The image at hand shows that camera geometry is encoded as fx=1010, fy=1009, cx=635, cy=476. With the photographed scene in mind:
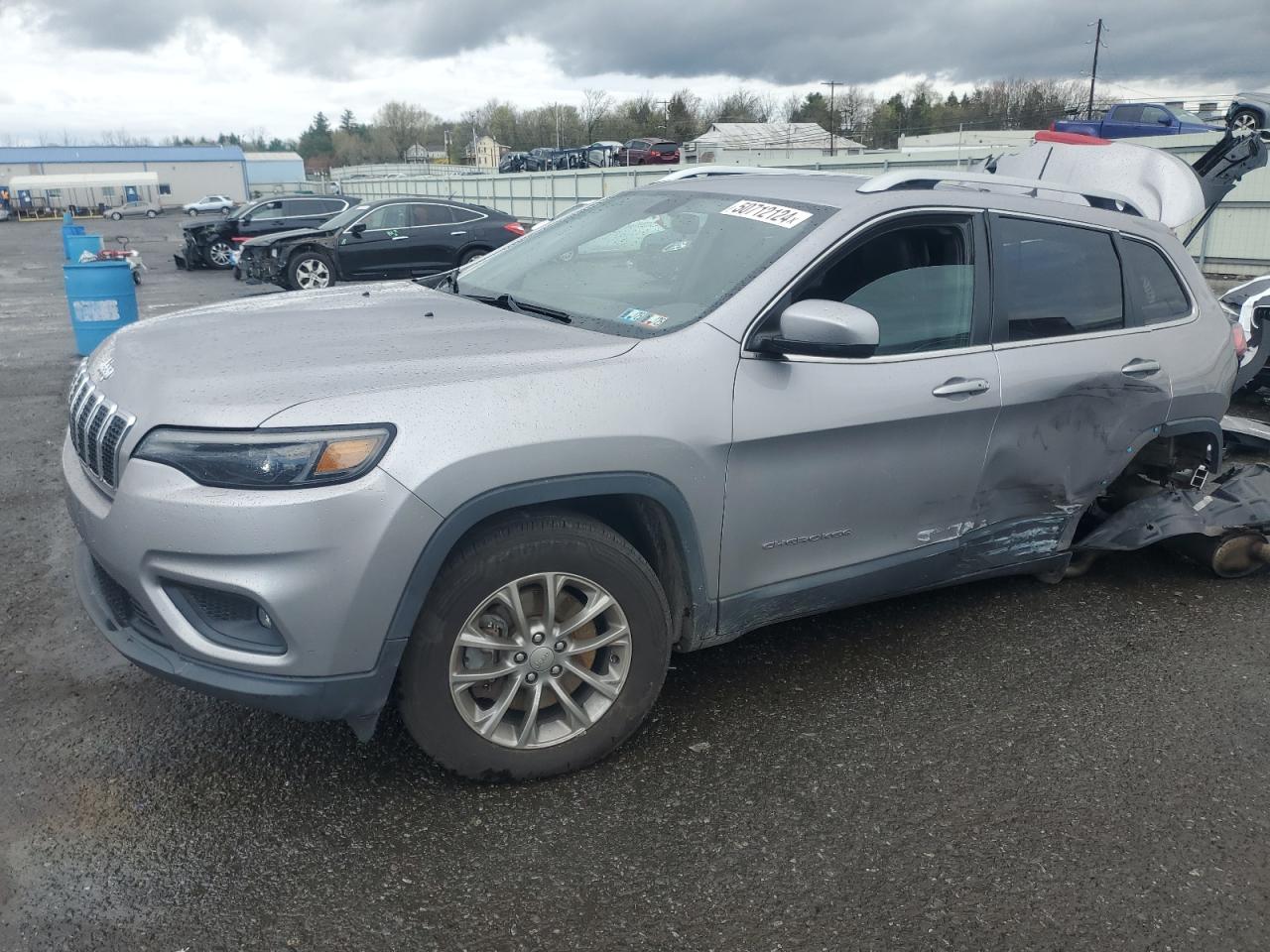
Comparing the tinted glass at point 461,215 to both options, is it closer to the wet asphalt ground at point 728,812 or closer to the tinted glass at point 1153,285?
the wet asphalt ground at point 728,812

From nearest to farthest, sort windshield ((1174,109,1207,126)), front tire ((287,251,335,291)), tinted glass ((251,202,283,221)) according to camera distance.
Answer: front tire ((287,251,335,291)) → tinted glass ((251,202,283,221)) → windshield ((1174,109,1207,126))

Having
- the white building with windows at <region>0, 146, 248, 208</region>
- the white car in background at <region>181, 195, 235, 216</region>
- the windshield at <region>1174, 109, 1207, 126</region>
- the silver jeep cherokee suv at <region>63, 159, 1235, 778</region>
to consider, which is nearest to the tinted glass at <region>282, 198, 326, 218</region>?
the windshield at <region>1174, 109, 1207, 126</region>

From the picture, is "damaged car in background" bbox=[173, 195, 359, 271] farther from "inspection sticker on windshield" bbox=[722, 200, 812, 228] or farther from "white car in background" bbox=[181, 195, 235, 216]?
"white car in background" bbox=[181, 195, 235, 216]

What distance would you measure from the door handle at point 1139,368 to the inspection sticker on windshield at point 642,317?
76.9 inches

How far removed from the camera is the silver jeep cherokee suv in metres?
2.50

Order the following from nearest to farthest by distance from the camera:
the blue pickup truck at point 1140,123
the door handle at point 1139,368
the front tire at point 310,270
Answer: the door handle at point 1139,368 < the front tire at point 310,270 < the blue pickup truck at point 1140,123

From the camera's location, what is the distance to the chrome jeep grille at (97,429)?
8.82ft

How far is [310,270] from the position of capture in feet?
53.6

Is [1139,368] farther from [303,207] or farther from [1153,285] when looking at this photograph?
[303,207]

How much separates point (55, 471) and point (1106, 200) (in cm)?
592

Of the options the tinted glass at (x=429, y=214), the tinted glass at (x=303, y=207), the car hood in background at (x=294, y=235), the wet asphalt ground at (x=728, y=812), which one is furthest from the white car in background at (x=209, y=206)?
the wet asphalt ground at (x=728, y=812)

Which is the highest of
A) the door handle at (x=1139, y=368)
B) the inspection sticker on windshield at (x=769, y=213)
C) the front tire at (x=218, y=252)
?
the inspection sticker on windshield at (x=769, y=213)

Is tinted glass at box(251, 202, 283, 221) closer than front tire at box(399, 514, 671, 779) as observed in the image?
No

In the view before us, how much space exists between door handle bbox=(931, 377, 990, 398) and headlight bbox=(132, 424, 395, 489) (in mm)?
1888
